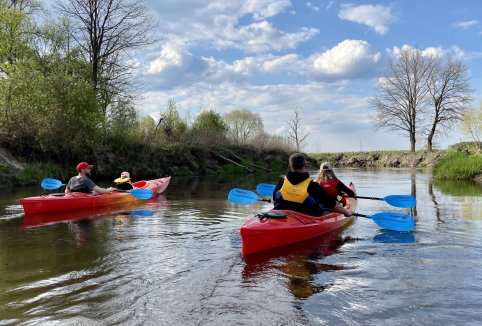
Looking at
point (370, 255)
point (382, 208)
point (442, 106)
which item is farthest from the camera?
point (442, 106)

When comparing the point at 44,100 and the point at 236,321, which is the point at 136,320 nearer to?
the point at 236,321

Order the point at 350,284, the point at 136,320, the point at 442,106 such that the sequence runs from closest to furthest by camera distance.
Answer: the point at 136,320 → the point at 350,284 → the point at 442,106

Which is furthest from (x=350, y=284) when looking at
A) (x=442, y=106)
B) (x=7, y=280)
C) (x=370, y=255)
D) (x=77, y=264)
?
(x=442, y=106)

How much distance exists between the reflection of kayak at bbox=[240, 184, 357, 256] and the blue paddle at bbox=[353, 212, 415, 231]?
3.86 ft

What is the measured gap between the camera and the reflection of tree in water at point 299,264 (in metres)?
4.69

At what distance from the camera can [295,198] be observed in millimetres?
6598

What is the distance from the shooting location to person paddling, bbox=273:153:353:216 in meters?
6.43

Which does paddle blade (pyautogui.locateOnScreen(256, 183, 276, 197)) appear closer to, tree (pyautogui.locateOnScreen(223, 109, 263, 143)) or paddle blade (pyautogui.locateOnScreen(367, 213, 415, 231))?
paddle blade (pyautogui.locateOnScreen(367, 213, 415, 231))

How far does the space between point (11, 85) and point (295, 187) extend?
16.6 meters

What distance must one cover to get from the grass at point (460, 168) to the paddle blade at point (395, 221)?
546 inches

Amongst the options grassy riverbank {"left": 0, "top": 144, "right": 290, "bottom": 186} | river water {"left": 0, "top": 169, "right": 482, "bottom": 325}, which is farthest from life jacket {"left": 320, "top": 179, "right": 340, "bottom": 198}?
grassy riverbank {"left": 0, "top": 144, "right": 290, "bottom": 186}

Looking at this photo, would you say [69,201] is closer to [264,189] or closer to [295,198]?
[264,189]

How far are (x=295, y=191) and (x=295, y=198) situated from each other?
139mm

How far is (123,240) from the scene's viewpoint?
7.02m
